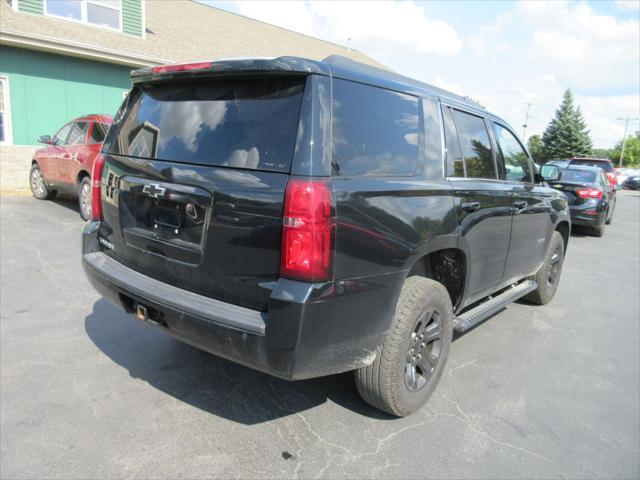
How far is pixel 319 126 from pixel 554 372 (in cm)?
296

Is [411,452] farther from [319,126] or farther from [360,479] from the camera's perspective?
[319,126]

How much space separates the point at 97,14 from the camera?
1355cm

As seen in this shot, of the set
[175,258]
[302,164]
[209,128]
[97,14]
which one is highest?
[97,14]

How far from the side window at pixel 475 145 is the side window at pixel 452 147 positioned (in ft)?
0.25

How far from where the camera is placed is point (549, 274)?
5.60 metres

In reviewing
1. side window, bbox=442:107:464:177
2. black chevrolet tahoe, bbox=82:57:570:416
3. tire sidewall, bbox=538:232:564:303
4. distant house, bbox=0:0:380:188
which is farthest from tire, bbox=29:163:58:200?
tire sidewall, bbox=538:232:564:303

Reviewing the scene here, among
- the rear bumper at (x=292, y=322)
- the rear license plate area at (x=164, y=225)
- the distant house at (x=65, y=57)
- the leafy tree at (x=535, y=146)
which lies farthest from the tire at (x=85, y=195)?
the leafy tree at (x=535, y=146)

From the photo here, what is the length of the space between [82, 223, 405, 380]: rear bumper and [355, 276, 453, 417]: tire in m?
0.18

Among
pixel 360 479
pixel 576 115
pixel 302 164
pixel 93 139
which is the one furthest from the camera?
pixel 576 115

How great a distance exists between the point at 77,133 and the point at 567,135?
55.7 m

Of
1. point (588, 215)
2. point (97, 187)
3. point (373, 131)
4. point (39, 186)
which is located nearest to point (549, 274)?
point (373, 131)

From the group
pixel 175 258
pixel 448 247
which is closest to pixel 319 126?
pixel 175 258

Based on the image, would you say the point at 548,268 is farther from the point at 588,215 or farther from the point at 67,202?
the point at 67,202

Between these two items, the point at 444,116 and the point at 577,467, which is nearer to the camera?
the point at 577,467
